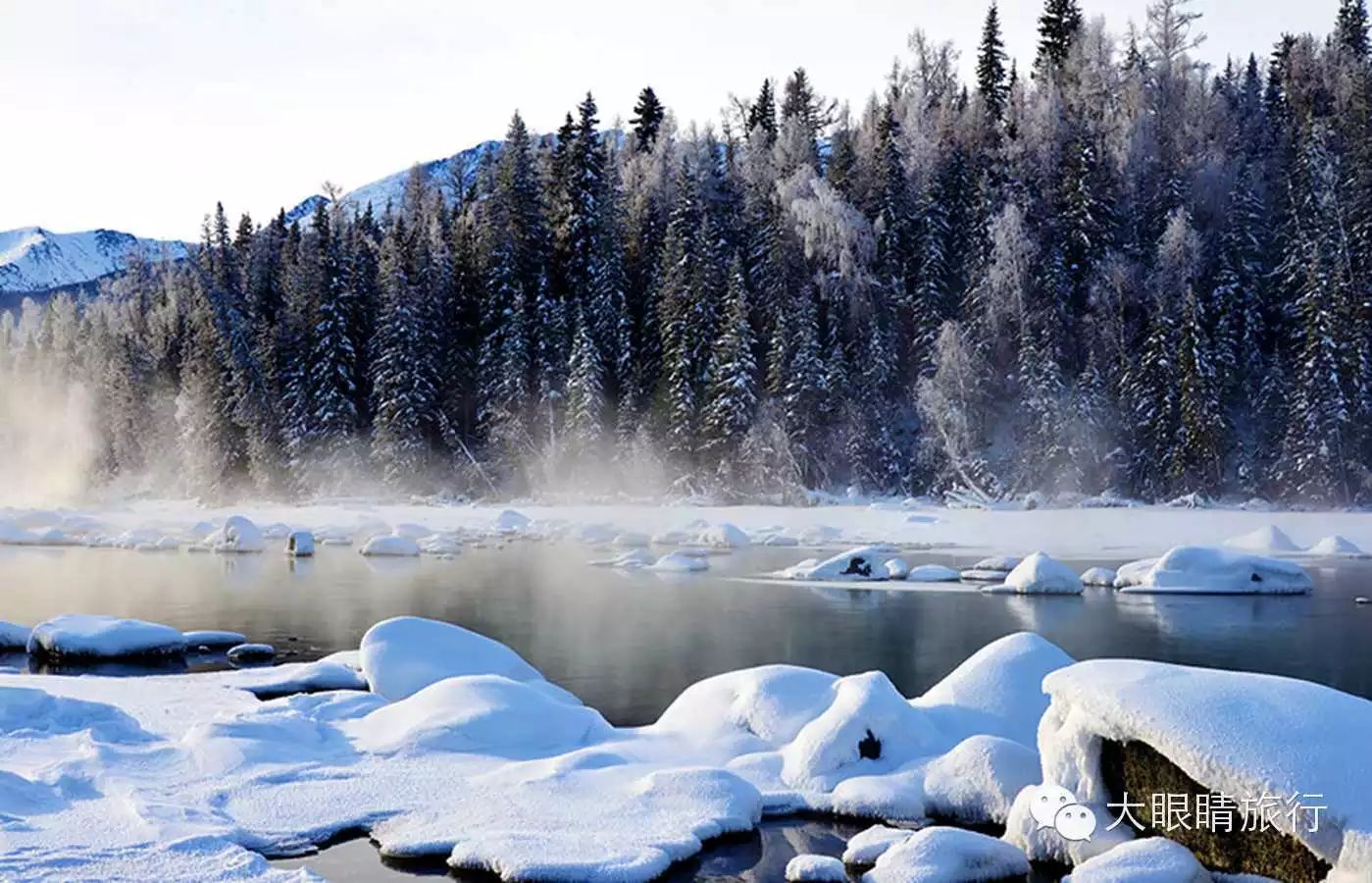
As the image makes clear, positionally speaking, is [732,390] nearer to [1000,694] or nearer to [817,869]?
[1000,694]

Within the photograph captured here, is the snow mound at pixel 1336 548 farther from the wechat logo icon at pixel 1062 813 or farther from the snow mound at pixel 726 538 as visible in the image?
the wechat logo icon at pixel 1062 813

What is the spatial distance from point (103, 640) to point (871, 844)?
14.7 m

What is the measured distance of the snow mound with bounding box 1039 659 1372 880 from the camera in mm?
7562

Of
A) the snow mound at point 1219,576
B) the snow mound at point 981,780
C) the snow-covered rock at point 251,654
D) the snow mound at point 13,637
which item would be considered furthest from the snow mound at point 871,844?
the snow mound at point 1219,576

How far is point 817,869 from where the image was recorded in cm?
920

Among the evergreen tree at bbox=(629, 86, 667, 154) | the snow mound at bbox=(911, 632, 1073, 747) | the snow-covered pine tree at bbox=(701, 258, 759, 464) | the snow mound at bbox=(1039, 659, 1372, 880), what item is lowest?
the snow mound at bbox=(911, 632, 1073, 747)

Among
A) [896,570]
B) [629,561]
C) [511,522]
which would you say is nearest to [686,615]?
[896,570]

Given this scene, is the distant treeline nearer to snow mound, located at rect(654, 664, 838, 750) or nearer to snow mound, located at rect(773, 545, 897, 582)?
snow mound, located at rect(773, 545, 897, 582)

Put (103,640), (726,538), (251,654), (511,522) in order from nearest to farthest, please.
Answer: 1. (103,640)
2. (251,654)
3. (726,538)
4. (511,522)

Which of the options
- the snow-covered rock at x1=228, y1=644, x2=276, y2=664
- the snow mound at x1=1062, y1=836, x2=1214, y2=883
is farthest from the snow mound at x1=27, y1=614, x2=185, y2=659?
the snow mound at x1=1062, y1=836, x2=1214, y2=883

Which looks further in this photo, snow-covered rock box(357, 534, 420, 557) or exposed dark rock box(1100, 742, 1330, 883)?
snow-covered rock box(357, 534, 420, 557)

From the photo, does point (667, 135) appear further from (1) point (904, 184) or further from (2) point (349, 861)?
(2) point (349, 861)

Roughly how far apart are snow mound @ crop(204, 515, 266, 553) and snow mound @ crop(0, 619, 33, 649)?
2230 centimetres

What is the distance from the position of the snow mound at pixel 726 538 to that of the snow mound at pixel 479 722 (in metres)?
28.3
